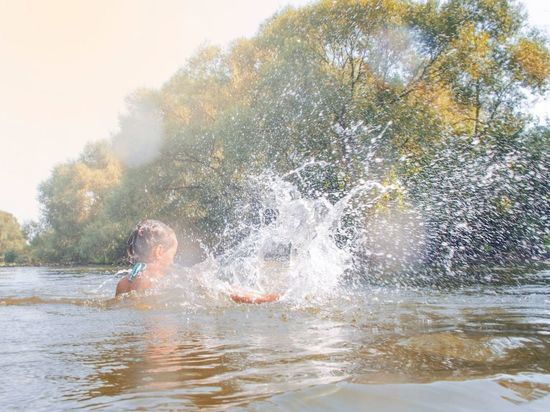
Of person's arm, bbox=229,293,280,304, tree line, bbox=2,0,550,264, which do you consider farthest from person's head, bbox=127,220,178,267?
tree line, bbox=2,0,550,264

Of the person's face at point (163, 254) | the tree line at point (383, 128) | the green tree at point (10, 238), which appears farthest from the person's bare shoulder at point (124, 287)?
the green tree at point (10, 238)

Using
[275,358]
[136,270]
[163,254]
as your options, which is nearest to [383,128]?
[163,254]

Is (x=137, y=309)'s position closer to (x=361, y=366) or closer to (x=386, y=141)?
(x=361, y=366)

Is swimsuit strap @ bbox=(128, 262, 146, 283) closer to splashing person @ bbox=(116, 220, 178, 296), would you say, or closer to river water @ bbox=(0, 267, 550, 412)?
splashing person @ bbox=(116, 220, 178, 296)

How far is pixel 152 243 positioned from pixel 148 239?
0.07 metres

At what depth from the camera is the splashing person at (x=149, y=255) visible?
6.81 metres

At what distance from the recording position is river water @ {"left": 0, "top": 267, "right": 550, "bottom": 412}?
2457mm

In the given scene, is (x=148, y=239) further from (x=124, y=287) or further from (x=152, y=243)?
(x=124, y=287)

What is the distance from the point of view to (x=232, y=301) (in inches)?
258

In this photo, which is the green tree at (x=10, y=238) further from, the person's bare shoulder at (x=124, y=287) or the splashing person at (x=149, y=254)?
the splashing person at (x=149, y=254)

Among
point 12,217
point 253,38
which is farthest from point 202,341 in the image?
point 12,217

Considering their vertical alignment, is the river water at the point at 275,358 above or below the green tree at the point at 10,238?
below

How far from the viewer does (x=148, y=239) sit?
684 centimetres

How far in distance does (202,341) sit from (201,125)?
2239 centimetres
